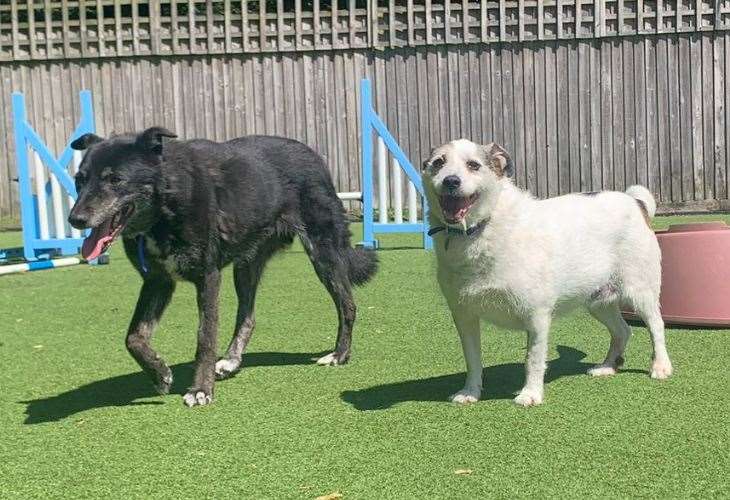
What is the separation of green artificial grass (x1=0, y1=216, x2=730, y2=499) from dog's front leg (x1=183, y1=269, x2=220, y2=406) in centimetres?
12

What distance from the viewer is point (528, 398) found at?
170 inches

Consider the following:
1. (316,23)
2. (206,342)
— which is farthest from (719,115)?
(206,342)

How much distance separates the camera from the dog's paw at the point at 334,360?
5.46m

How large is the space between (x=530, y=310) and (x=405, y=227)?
6.43 metres

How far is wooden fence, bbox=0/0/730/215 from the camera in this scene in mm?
12531

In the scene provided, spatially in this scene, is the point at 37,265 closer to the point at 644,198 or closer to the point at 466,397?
the point at 466,397

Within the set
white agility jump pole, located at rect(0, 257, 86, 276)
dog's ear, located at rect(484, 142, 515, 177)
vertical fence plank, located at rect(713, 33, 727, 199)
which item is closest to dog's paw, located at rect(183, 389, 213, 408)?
dog's ear, located at rect(484, 142, 515, 177)

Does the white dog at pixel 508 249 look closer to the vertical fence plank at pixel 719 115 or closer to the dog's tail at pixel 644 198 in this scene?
the dog's tail at pixel 644 198

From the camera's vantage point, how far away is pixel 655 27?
490 inches

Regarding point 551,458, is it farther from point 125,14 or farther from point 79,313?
point 125,14

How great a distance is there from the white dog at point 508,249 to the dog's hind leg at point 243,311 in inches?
60.0

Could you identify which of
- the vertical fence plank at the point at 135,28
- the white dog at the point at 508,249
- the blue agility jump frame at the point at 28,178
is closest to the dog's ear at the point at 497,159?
the white dog at the point at 508,249

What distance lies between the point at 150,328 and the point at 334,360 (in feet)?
3.50

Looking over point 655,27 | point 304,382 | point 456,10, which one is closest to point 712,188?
point 655,27
